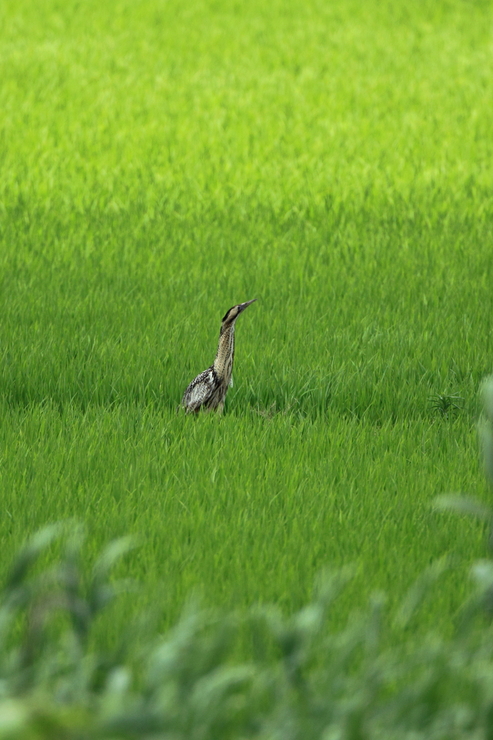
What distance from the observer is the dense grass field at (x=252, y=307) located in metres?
4.01

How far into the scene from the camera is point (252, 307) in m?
7.09

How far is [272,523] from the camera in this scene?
4.05 meters

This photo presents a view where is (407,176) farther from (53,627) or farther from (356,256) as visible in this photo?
(53,627)

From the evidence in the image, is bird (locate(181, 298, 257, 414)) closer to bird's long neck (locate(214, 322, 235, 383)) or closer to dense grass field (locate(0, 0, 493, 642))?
bird's long neck (locate(214, 322, 235, 383))

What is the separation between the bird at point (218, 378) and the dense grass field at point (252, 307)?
4.7 inches

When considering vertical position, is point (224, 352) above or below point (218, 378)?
above

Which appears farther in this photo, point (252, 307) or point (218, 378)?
point (252, 307)

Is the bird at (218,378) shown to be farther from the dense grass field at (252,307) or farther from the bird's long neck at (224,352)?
the dense grass field at (252,307)

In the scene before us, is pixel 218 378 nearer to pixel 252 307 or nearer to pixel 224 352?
pixel 224 352

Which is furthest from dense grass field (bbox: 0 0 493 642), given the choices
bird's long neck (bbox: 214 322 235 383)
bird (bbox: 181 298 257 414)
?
bird's long neck (bbox: 214 322 235 383)

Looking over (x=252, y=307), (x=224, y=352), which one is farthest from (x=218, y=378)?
(x=252, y=307)

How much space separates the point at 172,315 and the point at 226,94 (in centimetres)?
731

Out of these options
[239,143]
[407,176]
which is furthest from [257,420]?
[239,143]

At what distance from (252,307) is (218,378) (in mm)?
2034
